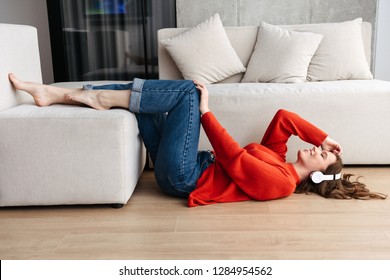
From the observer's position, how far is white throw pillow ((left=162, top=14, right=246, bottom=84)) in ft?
9.91

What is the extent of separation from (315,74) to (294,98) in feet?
2.33

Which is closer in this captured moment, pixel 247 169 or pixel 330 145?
pixel 247 169

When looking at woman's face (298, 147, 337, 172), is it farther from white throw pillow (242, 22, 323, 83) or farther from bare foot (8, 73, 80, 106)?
bare foot (8, 73, 80, 106)

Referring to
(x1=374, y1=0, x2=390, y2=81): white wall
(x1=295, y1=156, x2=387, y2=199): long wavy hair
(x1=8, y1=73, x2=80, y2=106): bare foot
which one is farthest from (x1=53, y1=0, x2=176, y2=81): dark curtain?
(x1=295, y1=156, x2=387, y2=199): long wavy hair

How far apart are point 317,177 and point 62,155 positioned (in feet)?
3.92

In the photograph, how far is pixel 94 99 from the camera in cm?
207

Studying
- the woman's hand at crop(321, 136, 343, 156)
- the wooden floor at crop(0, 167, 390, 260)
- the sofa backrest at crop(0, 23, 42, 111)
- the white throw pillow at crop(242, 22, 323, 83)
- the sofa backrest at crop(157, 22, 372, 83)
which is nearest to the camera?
the wooden floor at crop(0, 167, 390, 260)

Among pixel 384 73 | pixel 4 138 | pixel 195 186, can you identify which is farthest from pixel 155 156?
pixel 384 73

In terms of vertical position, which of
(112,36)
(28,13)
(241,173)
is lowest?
(241,173)

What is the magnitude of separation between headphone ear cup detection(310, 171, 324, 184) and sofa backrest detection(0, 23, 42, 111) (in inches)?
59.0

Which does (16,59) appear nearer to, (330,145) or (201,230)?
(201,230)

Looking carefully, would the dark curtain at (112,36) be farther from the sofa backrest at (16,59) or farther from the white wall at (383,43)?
the sofa backrest at (16,59)

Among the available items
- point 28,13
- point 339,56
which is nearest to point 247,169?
point 339,56

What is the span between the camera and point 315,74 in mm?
3049
